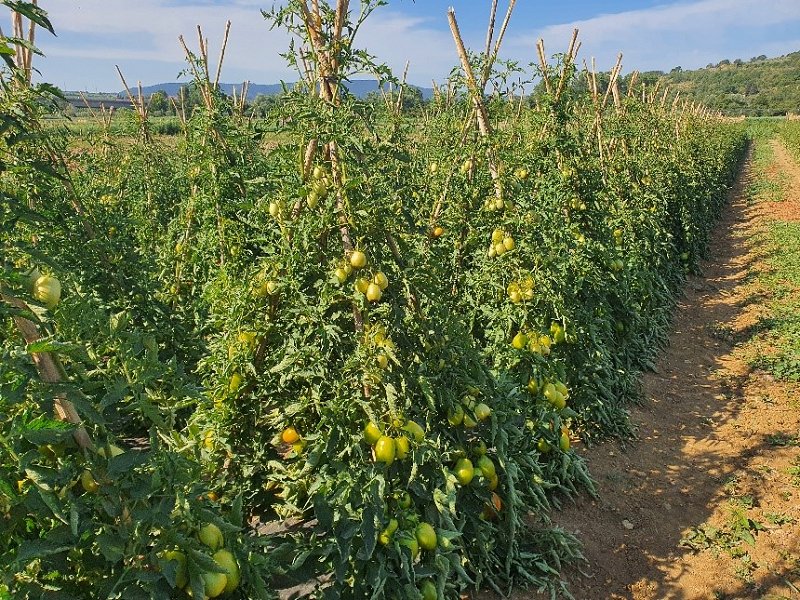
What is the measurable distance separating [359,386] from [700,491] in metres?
2.96

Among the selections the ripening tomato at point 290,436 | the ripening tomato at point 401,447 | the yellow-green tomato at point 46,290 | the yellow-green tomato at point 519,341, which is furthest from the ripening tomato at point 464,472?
the yellow-green tomato at point 46,290

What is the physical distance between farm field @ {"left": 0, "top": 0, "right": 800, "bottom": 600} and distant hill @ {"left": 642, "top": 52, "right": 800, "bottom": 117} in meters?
51.7

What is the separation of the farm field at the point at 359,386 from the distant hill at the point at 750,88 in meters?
51.7

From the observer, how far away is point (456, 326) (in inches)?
111

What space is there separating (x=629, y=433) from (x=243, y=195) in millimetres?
3757

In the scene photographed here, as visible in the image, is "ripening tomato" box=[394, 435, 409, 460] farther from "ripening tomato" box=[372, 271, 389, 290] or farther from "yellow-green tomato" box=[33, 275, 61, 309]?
"yellow-green tomato" box=[33, 275, 61, 309]

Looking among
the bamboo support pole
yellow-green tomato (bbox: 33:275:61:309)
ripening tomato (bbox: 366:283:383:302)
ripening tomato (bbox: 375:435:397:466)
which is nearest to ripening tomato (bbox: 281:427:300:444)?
ripening tomato (bbox: 375:435:397:466)

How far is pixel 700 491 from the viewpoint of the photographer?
4.07 m

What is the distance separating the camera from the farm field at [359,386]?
144 centimetres

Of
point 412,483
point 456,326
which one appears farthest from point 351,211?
point 412,483

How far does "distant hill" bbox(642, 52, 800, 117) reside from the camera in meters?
67.7

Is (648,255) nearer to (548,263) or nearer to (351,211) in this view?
(548,263)

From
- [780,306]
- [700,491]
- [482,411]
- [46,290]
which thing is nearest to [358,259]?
[482,411]

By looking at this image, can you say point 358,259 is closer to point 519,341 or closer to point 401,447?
point 401,447
